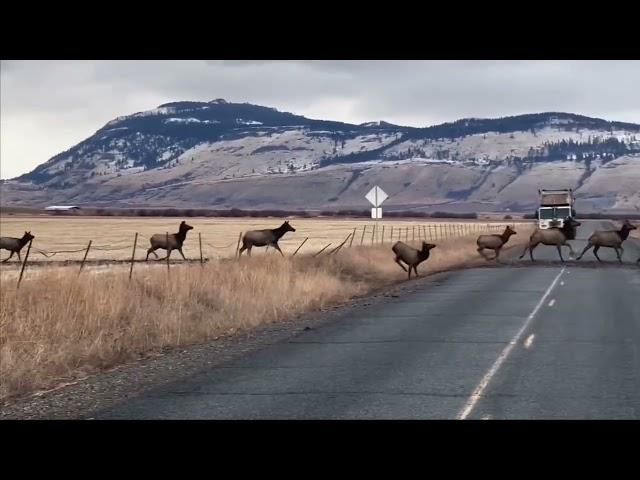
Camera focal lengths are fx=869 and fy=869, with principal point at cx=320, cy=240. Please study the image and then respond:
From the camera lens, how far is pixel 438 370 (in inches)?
448

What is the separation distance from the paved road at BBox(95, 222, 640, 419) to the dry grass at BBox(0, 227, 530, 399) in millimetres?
1995

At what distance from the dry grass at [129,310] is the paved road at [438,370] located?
78.6 inches

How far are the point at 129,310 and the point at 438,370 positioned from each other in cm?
700

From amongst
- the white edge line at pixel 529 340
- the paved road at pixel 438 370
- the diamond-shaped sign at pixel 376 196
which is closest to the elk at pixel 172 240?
the diamond-shaped sign at pixel 376 196

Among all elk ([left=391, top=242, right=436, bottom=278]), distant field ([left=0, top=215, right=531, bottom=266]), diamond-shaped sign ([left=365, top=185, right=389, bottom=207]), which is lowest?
distant field ([left=0, top=215, right=531, bottom=266])

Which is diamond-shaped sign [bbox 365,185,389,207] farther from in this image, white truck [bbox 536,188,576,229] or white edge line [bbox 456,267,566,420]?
white edge line [bbox 456,267,566,420]

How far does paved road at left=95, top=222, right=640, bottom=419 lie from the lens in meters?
8.78

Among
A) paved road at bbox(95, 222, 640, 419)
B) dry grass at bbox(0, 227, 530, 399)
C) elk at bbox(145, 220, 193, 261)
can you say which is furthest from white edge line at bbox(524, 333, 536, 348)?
elk at bbox(145, 220, 193, 261)
